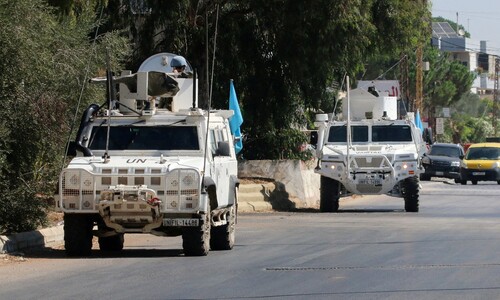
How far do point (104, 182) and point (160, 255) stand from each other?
153cm

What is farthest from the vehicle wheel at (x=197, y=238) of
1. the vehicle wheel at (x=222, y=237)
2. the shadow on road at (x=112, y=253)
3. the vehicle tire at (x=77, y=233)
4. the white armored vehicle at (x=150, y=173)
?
the vehicle tire at (x=77, y=233)

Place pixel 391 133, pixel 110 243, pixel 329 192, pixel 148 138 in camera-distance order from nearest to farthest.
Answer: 1. pixel 148 138
2. pixel 110 243
3. pixel 329 192
4. pixel 391 133

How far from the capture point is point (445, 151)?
56.9m

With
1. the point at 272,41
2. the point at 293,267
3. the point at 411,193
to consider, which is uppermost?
the point at 272,41

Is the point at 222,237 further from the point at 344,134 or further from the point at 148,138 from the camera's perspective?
the point at 344,134

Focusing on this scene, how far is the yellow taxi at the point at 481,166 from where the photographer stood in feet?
173

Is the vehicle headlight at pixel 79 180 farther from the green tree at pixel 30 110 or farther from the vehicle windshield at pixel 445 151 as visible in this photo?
the vehicle windshield at pixel 445 151

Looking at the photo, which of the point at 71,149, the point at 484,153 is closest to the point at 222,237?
the point at 71,149

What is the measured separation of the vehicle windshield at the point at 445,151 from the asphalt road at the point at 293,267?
3277 cm

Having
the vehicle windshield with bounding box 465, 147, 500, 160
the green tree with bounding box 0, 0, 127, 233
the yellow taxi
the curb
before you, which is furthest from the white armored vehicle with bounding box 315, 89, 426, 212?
the vehicle windshield with bounding box 465, 147, 500, 160

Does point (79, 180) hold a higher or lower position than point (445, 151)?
lower

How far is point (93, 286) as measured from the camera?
13.0m

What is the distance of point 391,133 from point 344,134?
121 cm

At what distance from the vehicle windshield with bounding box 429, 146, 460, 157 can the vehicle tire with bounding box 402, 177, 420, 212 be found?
26317mm
